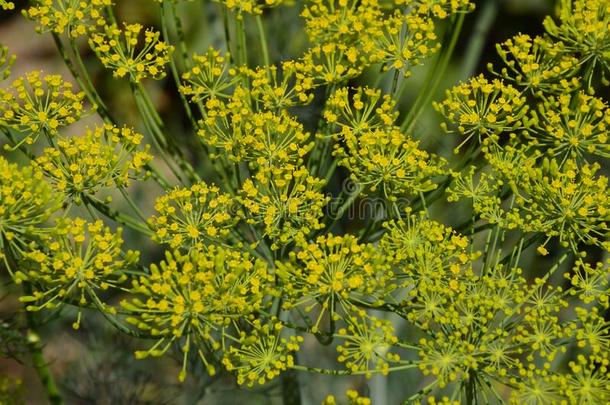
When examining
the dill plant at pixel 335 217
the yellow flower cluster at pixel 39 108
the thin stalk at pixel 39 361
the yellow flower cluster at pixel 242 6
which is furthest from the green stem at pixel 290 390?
the yellow flower cluster at pixel 242 6

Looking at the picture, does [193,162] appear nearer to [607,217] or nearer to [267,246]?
[267,246]

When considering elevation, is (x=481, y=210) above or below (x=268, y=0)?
below

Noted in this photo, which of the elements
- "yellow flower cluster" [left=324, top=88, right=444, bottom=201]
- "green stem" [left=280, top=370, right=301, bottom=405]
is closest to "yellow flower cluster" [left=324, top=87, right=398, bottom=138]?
"yellow flower cluster" [left=324, top=88, right=444, bottom=201]

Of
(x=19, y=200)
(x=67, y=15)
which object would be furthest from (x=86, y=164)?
(x=67, y=15)

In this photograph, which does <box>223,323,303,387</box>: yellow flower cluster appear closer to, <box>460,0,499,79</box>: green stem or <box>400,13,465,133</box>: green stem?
Result: <box>400,13,465,133</box>: green stem

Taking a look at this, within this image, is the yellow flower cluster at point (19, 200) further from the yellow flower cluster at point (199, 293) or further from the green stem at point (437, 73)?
the green stem at point (437, 73)

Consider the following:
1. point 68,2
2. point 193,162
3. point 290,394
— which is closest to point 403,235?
point 290,394
